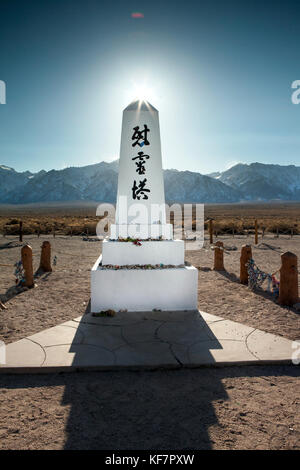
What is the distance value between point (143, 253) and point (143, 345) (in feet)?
6.61

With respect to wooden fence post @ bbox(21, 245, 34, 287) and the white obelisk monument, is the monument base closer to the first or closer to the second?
the white obelisk monument

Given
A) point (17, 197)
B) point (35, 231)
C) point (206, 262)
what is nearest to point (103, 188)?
point (17, 197)

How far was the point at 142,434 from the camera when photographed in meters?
2.26

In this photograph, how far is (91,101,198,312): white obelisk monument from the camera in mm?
5043

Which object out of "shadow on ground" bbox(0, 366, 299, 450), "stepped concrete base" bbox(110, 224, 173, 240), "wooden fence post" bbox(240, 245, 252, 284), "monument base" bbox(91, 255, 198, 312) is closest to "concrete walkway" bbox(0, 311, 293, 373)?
"shadow on ground" bbox(0, 366, 299, 450)

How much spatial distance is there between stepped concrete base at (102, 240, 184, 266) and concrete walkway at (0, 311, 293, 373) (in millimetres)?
1140

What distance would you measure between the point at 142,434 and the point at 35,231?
23.3 meters

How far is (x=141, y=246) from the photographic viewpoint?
5418mm

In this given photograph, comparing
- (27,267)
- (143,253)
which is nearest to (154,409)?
(143,253)

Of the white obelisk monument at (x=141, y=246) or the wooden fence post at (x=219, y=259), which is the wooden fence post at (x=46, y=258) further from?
the wooden fence post at (x=219, y=259)

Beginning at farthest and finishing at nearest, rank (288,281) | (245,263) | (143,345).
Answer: (245,263), (288,281), (143,345)

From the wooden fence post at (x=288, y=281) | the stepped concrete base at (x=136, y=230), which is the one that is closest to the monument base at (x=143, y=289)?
the stepped concrete base at (x=136, y=230)

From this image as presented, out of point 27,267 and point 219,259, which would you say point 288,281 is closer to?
point 219,259

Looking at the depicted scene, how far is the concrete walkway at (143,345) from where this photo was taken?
3.29 meters
